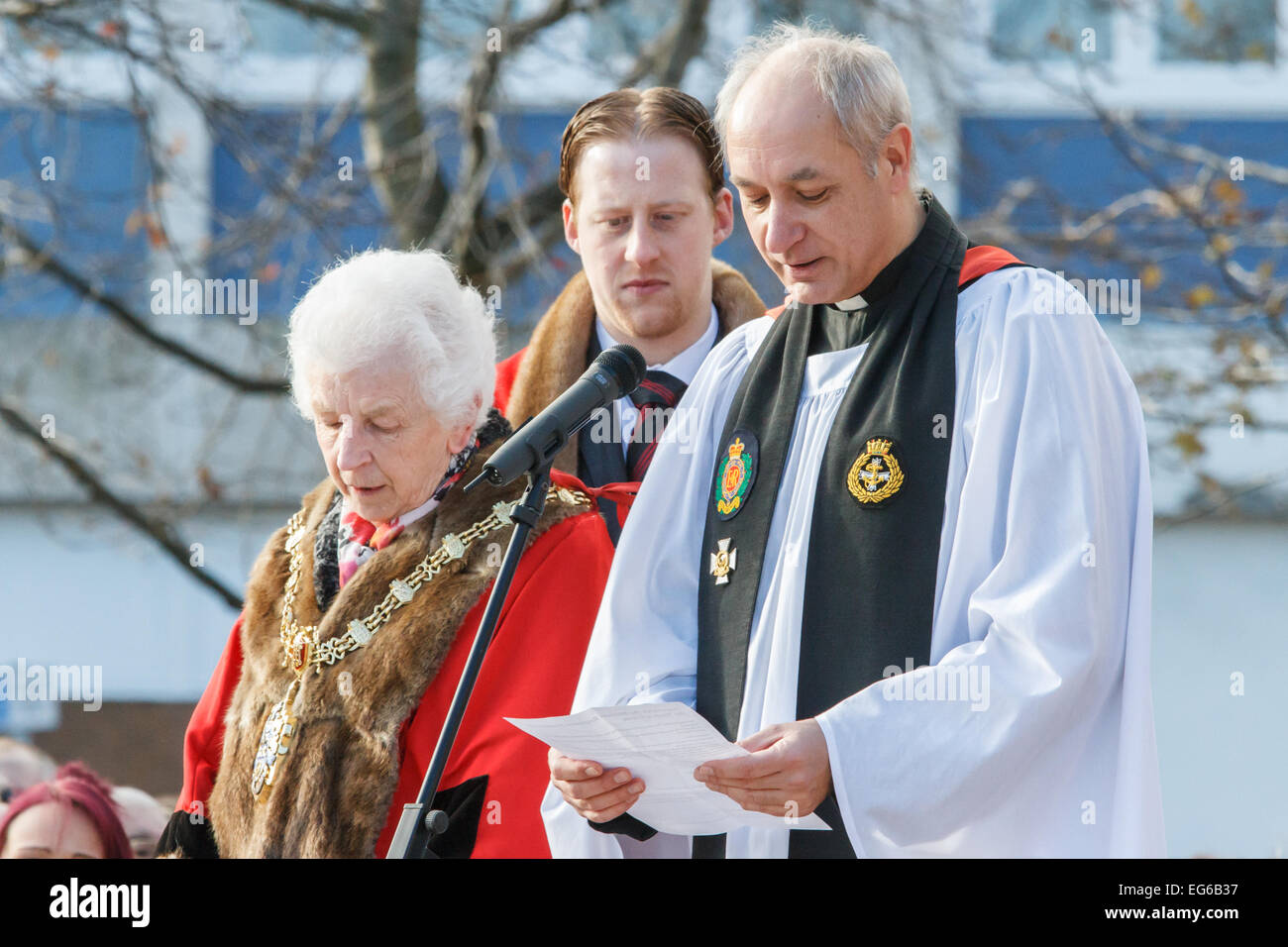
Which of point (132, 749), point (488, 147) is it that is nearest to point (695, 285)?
point (488, 147)

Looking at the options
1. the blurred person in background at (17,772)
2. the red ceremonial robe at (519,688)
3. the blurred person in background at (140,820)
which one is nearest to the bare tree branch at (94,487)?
the blurred person in background at (17,772)

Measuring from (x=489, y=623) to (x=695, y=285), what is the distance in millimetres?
1663

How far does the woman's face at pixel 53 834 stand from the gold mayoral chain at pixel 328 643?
563 millimetres

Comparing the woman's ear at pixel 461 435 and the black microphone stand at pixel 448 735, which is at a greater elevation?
the woman's ear at pixel 461 435

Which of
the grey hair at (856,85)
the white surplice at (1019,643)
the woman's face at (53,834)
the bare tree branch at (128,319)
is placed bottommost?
the woman's face at (53,834)

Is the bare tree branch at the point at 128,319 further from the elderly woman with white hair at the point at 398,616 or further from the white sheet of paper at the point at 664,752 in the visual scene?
the white sheet of paper at the point at 664,752

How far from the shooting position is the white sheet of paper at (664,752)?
2508 mm

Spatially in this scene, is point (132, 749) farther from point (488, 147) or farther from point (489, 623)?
point (489, 623)

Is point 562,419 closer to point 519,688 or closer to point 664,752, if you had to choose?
point 664,752

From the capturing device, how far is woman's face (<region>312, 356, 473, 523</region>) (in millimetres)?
3352

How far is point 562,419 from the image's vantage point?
276cm

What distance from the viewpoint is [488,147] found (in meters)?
7.39

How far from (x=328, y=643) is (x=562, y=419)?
0.97 m

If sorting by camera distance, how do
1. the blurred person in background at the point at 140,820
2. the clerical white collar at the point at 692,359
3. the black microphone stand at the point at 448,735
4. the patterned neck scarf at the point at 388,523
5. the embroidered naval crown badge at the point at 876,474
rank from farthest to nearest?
the clerical white collar at the point at 692,359 < the blurred person in background at the point at 140,820 < the patterned neck scarf at the point at 388,523 < the embroidered naval crown badge at the point at 876,474 < the black microphone stand at the point at 448,735
